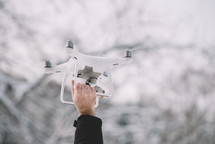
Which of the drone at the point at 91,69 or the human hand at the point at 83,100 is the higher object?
the drone at the point at 91,69

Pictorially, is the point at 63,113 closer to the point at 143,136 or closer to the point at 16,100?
the point at 16,100

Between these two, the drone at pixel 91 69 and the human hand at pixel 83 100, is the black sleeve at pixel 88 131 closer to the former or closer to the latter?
the human hand at pixel 83 100

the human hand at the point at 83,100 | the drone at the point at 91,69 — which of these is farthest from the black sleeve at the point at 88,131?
the drone at the point at 91,69

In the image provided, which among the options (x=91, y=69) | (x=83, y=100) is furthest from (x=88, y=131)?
(x=91, y=69)

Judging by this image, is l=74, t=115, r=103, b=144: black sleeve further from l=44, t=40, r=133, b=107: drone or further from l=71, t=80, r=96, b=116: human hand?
l=44, t=40, r=133, b=107: drone

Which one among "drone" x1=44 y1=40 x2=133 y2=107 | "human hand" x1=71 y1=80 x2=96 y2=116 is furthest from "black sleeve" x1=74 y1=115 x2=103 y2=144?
"drone" x1=44 y1=40 x2=133 y2=107

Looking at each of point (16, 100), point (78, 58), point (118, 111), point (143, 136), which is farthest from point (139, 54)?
point (78, 58)
